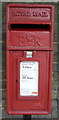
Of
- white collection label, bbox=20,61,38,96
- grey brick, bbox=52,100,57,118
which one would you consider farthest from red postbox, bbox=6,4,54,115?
grey brick, bbox=52,100,57,118

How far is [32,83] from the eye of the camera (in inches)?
88.7

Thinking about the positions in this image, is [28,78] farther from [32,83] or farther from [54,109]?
[54,109]

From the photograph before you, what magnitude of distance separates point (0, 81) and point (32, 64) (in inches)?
27.9

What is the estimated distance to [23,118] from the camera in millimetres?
2748

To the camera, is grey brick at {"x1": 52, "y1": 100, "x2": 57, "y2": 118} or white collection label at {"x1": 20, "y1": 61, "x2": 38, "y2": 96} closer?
white collection label at {"x1": 20, "y1": 61, "x2": 38, "y2": 96}

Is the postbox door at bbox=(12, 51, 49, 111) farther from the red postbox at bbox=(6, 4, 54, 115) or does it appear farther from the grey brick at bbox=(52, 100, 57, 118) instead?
the grey brick at bbox=(52, 100, 57, 118)

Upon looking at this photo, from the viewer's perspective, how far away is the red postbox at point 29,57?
2178mm

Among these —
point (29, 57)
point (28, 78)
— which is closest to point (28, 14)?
point (29, 57)

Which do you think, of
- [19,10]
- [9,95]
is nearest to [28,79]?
[9,95]

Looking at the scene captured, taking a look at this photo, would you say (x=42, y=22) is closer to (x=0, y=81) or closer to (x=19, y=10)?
(x=19, y=10)

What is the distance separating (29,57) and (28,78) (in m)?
0.24

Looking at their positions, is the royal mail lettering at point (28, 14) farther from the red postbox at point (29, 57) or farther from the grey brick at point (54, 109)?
the grey brick at point (54, 109)

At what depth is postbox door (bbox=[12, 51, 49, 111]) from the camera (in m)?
2.22

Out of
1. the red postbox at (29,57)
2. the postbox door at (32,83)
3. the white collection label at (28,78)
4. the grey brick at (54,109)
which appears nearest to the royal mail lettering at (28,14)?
the red postbox at (29,57)
